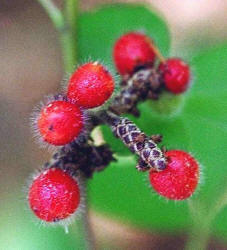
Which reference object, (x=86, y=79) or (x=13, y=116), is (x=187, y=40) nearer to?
(x=13, y=116)

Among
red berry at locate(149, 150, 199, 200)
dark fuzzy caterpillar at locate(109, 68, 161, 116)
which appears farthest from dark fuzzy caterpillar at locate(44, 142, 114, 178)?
red berry at locate(149, 150, 199, 200)

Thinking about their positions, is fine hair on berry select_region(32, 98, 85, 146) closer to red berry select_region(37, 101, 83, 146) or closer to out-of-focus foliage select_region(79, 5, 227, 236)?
red berry select_region(37, 101, 83, 146)

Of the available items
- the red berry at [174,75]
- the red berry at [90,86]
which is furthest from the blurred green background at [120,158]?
the red berry at [90,86]

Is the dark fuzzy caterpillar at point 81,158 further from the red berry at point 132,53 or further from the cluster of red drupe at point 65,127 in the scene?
the red berry at point 132,53

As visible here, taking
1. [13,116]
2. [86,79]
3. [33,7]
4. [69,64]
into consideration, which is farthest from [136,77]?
[33,7]

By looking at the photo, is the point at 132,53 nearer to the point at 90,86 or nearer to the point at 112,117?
the point at 112,117

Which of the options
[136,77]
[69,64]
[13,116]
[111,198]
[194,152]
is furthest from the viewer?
[13,116]
